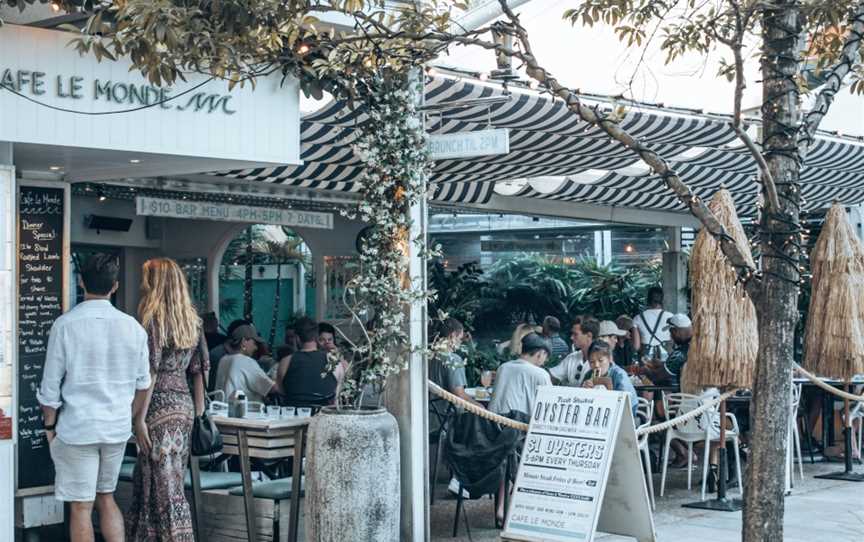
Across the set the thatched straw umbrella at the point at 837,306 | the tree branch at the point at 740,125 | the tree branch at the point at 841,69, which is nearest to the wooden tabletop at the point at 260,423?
the tree branch at the point at 740,125

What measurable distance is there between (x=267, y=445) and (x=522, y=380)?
2.11 m

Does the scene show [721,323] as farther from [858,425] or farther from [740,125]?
[740,125]

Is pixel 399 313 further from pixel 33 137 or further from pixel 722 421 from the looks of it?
pixel 722 421

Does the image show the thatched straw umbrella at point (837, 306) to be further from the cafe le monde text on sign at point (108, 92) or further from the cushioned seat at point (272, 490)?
the cafe le monde text on sign at point (108, 92)

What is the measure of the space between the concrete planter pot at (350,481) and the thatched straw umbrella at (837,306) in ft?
16.6

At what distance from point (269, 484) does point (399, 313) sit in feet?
4.43

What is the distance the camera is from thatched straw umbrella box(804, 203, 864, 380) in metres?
10.5

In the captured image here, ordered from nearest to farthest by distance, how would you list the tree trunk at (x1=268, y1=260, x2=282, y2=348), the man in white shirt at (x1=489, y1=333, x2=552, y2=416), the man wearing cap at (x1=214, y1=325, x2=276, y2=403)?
the man in white shirt at (x1=489, y1=333, x2=552, y2=416), the man wearing cap at (x1=214, y1=325, x2=276, y2=403), the tree trunk at (x1=268, y1=260, x2=282, y2=348)

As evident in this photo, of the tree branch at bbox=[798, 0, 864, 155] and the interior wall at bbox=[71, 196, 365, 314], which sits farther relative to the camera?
the interior wall at bbox=[71, 196, 365, 314]

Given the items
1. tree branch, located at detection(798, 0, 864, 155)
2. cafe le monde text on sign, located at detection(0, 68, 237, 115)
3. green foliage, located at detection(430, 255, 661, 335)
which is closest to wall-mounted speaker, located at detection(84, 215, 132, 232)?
green foliage, located at detection(430, 255, 661, 335)

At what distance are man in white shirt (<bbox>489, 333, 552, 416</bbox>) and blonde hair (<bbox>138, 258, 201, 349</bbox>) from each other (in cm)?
254

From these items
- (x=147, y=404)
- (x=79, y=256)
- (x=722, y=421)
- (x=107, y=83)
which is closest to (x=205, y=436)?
(x=147, y=404)

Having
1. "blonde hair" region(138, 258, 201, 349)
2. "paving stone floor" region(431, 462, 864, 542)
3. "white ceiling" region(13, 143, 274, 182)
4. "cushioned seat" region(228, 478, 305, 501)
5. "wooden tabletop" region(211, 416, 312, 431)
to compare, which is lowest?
"paving stone floor" region(431, 462, 864, 542)

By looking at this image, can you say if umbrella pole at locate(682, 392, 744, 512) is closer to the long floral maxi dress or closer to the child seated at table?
the child seated at table
